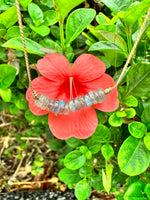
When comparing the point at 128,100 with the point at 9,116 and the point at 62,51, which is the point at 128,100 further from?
the point at 9,116

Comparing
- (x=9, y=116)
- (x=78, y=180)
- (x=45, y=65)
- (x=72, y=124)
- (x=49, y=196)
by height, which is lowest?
(x=49, y=196)

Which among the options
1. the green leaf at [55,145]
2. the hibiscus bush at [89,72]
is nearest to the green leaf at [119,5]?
the hibiscus bush at [89,72]

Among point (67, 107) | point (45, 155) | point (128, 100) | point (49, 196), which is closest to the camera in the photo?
point (67, 107)

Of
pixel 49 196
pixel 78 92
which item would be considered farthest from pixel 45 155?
pixel 78 92

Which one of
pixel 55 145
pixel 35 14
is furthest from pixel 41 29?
pixel 55 145

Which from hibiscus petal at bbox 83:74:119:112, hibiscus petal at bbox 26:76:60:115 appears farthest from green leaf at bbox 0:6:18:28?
hibiscus petal at bbox 83:74:119:112
